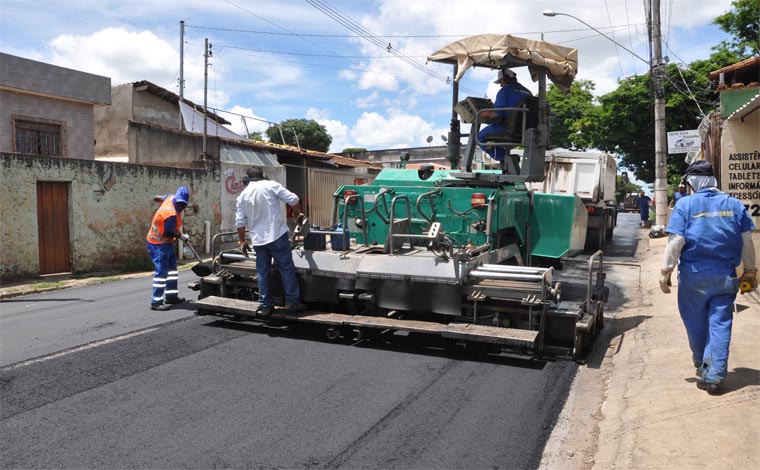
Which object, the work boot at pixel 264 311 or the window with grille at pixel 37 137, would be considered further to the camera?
the window with grille at pixel 37 137

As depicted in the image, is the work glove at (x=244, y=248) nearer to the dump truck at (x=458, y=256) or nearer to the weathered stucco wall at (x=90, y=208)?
Answer: the dump truck at (x=458, y=256)

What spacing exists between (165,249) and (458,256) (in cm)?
427

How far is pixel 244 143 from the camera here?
63.9 feet

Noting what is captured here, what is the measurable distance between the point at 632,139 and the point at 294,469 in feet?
80.9

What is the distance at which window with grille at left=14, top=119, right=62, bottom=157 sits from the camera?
15.5m

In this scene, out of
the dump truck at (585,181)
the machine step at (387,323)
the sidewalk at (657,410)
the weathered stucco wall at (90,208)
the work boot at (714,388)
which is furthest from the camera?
the dump truck at (585,181)

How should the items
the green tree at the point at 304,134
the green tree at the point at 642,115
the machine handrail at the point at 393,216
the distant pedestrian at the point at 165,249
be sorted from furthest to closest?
1. the green tree at the point at 304,134
2. the green tree at the point at 642,115
3. the distant pedestrian at the point at 165,249
4. the machine handrail at the point at 393,216

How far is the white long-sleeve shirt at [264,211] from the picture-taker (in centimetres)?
621

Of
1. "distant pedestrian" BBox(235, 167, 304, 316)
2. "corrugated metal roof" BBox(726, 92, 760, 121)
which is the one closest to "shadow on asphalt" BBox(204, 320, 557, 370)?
"distant pedestrian" BBox(235, 167, 304, 316)

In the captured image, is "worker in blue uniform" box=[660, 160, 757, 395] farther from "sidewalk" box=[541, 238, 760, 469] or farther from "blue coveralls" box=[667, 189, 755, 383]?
"sidewalk" box=[541, 238, 760, 469]

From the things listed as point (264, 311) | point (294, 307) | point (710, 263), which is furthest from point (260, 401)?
point (710, 263)

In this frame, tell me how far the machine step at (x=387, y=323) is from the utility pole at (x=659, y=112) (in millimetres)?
13795

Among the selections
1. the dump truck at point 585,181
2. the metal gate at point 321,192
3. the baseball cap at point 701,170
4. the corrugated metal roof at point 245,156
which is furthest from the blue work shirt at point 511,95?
the metal gate at point 321,192

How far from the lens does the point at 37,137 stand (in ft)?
52.5
